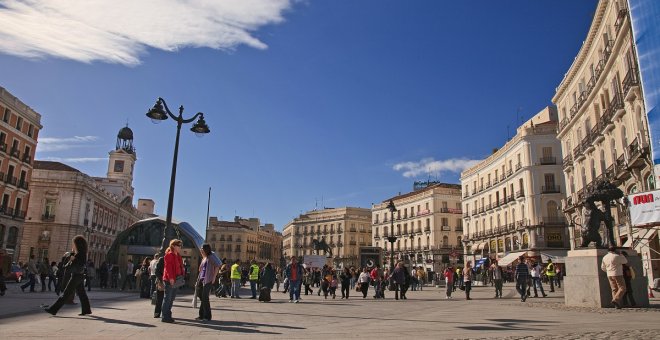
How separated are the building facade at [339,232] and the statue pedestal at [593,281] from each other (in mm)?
73583

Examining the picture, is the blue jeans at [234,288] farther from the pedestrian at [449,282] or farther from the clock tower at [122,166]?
the clock tower at [122,166]

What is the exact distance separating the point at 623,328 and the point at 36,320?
1029 centimetres

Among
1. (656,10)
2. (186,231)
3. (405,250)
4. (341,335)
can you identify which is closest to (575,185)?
(656,10)

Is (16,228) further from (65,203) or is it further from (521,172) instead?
(521,172)

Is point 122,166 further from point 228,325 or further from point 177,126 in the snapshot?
point 228,325

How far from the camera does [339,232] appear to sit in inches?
3590

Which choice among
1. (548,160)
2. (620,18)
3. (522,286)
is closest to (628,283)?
(522,286)

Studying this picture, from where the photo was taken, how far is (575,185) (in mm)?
33844

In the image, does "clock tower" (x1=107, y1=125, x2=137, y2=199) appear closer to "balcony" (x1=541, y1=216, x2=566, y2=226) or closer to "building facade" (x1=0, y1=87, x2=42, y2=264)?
"building facade" (x1=0, y1=87, x2=42, y2=264)

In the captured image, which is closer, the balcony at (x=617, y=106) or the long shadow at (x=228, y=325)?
the long shadow at (x=228, y=325)

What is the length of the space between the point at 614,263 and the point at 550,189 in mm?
35985

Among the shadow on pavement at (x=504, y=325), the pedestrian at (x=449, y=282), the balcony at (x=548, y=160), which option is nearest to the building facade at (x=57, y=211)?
the pedestrian at (x=449, y=282)

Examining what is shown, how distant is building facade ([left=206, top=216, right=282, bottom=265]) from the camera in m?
111

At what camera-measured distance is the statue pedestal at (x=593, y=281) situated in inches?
467
